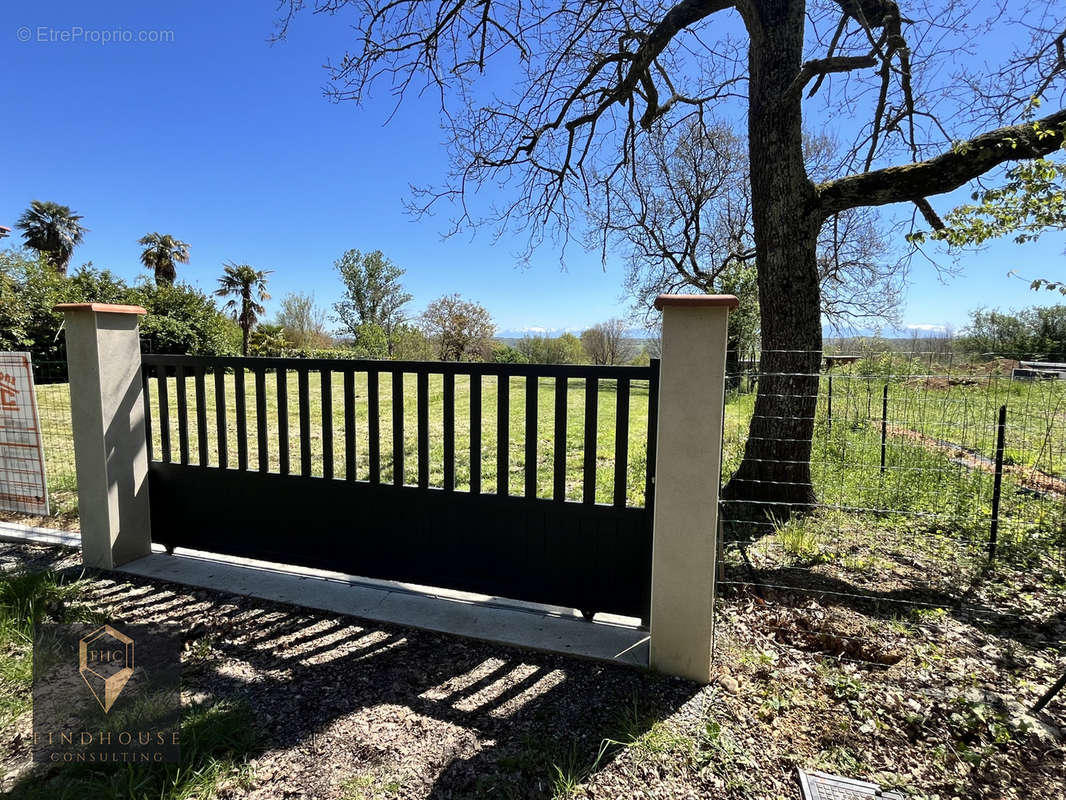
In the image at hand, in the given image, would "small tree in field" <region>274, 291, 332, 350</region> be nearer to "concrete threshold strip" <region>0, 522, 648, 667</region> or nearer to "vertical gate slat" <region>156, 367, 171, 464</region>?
"vertical gate slat" <region>156, 367, 171, 464</region>

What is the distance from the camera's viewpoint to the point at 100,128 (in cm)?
775

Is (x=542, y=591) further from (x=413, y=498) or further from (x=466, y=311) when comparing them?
(x=466, y=311)

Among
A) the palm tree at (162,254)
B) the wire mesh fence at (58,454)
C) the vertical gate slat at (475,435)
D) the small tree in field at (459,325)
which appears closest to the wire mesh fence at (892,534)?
the vertical gate slat at (475,435)

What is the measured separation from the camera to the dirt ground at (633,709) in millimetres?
1654

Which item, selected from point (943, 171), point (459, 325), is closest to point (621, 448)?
point (943, 171)

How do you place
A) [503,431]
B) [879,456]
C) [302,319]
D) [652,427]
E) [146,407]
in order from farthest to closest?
[302,319] → [879,456] → [146,407] → [503,431] → [652,427]

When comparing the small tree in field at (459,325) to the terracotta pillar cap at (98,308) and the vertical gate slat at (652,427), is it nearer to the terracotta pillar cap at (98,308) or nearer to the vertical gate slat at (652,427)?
the terracotta pillar cap at (98,308)

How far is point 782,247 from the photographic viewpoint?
13.5 ft

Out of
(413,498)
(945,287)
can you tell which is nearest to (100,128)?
(413,498)

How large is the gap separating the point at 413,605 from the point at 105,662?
1420 mm

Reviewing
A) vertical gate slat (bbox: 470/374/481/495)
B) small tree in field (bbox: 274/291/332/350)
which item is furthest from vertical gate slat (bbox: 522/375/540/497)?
small tree in field (bbox: 274/291/332/350)

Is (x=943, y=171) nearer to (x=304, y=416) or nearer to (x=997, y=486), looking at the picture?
(x=997, y=486)

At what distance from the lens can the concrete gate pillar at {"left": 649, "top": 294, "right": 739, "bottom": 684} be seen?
83.0 inches

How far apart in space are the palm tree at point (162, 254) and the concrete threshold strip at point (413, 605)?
31978mm
